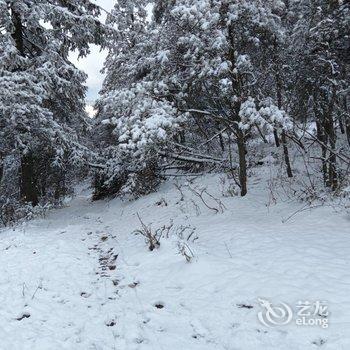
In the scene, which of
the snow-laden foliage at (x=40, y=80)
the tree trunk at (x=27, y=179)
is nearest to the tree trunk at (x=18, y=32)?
the snow-laden foliage at (x=40, y=80)

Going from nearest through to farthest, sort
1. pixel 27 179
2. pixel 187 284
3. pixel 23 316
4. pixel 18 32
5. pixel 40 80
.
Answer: pixel 23 316 < pixel 187 284 < pixel 40 80 < pixel 18 32 < pixel 27 179

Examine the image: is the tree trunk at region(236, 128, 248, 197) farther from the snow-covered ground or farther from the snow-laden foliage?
the snow-laden foliage

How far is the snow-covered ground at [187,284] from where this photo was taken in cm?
461

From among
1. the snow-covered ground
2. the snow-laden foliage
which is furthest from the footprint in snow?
the snow-laden foliage

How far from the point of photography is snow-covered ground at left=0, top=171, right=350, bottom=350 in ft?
15.1

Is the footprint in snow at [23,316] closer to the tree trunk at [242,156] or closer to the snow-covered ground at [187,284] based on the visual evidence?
the snow-covered ground at [187,284]

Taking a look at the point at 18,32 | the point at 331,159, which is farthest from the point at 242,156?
the point at 18,32

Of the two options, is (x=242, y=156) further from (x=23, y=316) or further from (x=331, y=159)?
(x=23, y=316)

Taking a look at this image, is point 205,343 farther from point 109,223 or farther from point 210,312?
point 109,223

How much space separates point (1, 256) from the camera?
8203mm

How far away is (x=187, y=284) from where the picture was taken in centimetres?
611

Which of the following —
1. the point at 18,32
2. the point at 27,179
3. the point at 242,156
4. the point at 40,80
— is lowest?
the point at 27,179

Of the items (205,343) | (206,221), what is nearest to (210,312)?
(205,343)

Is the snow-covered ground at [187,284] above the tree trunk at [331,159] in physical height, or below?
below
